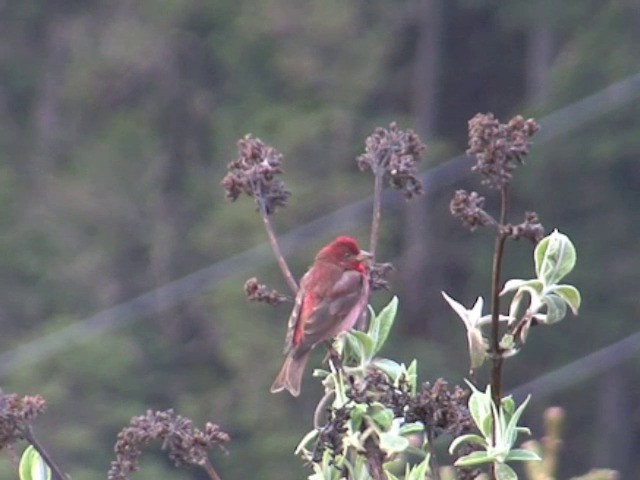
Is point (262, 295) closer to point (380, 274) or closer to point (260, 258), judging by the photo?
point (380, 274)

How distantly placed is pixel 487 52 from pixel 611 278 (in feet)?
14.9

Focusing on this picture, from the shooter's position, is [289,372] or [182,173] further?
[182,173]

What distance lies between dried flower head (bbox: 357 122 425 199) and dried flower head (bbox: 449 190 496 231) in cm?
36

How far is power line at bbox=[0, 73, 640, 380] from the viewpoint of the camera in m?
20.2

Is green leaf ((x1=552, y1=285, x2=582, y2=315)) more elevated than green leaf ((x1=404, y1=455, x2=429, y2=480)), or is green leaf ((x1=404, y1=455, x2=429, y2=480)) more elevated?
green leaf ((x1=552, y1=285, x2=582, y2=315))

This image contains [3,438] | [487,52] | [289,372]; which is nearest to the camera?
[3,438]

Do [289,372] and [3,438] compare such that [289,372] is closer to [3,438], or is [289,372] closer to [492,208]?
[3,438]

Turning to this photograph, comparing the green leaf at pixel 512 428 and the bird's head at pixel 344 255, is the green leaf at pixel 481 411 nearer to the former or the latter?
the green leaf at pixel 512 428

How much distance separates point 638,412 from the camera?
21.5 meters

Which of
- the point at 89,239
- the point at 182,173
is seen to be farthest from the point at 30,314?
the point at 182,173

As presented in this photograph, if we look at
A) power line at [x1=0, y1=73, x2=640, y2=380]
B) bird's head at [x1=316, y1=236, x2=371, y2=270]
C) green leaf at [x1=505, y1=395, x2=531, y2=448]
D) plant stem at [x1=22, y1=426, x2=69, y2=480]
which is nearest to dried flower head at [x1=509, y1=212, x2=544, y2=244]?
green leaf at [x1=505, y1=395, x2=531, y2=448]

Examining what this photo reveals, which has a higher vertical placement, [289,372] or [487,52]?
[487,52]

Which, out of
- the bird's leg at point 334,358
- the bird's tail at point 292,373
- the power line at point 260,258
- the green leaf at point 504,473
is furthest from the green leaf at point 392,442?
the power line at point 260,258

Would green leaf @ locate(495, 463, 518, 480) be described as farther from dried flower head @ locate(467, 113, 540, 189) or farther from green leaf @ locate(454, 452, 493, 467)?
dried flower head @ locate(467, 113, 540, 189)
